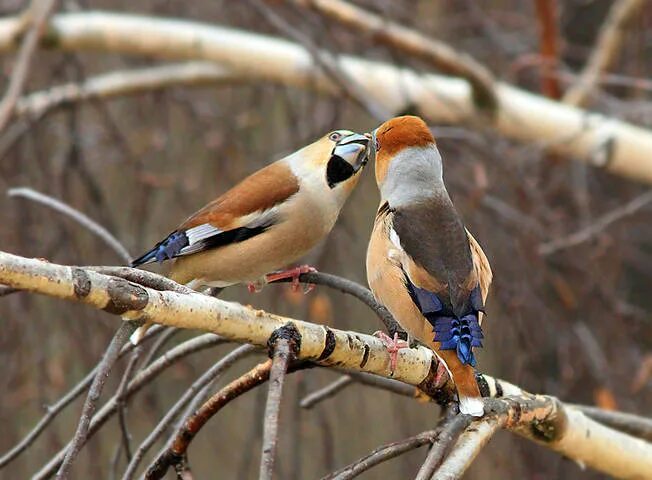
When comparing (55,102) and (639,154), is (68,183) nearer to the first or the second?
(55,102)

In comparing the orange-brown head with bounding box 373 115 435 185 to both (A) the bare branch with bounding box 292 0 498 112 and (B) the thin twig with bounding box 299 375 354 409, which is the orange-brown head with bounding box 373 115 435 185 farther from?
(A) the bare branch with bounding box 292 0 498 112

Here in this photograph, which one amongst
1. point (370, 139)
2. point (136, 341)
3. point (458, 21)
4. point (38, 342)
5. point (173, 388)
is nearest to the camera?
point (136, 341)

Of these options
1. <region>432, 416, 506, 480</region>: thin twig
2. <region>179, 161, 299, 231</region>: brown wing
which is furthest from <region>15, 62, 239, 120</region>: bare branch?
<region>432, 416, 506, 480</region>: thin twig

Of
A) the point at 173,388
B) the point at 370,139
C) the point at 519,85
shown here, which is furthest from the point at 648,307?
the point at 370,139

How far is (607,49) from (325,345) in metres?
3.68

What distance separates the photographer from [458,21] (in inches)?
242

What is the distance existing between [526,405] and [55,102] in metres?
2.99

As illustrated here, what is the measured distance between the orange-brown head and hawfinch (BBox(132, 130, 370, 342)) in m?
0.18

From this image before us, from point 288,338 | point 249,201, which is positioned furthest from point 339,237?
point 288,338

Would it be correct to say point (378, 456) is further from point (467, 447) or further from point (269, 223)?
point (269, 223)

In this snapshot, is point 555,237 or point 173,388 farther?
point 173,388

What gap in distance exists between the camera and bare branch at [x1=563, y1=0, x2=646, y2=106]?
518 centimetres

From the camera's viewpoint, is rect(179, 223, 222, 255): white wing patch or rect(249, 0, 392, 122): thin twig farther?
rect(249, 0, 392, 122): thin twig

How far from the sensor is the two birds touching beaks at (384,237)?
Answer: 2311mm
